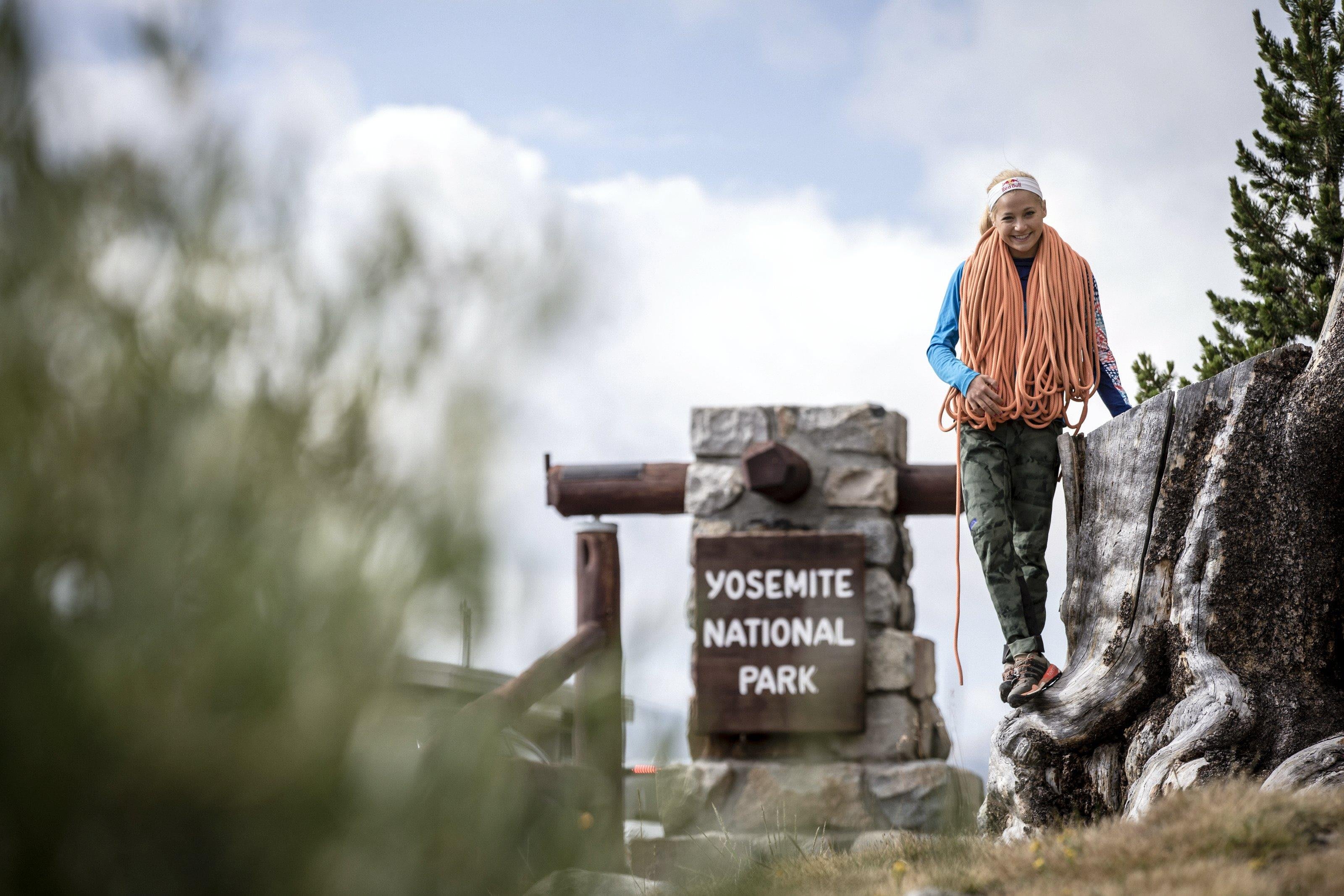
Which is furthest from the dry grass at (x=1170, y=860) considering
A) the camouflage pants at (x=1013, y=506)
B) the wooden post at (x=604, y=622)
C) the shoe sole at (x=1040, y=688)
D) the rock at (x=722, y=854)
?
the wooden post at (x=604, y=622)

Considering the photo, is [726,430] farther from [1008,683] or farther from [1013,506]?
[1008,683]

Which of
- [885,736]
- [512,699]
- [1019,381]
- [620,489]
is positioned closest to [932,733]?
[885,736]

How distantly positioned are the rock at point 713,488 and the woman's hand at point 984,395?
251cm

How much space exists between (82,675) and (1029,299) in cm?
331

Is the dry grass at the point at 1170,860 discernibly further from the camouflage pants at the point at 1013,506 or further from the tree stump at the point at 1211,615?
the camouflage pants at the point at 1013,506

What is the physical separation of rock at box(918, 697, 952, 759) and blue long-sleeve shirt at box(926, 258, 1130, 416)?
2.66 metres

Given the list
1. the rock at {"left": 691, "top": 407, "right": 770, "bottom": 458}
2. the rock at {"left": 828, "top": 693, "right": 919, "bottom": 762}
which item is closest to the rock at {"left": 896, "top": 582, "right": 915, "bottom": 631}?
the rock at {"left": 828, "top": 693, "right": 919, "bottom": 762}

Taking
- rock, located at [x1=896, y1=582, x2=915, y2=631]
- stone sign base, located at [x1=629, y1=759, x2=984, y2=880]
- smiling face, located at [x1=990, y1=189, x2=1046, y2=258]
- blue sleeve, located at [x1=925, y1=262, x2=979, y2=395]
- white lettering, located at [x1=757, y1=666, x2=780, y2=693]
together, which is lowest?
stone sign base, located at [x1=629, y1=759, x2=984, y2=880]

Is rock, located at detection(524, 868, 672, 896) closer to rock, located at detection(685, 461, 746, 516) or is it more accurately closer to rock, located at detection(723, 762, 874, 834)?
rock, located at detection(723, 762, 874, 834)

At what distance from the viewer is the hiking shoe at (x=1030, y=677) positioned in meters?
3.22

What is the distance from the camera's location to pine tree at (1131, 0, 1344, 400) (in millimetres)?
5480

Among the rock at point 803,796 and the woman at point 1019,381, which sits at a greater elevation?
the woman at point 1019,381

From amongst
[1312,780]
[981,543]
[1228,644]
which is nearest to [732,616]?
[981,543]

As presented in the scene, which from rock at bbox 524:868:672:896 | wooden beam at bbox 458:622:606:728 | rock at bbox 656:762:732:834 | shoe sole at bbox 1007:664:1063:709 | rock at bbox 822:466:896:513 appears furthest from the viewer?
rock at bbox 822:466:896:513
